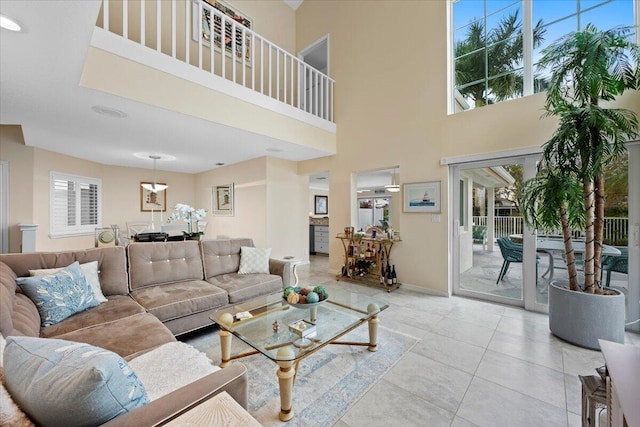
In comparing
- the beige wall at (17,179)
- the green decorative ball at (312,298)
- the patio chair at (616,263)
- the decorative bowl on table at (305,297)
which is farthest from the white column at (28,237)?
the patio chair at (616,263)

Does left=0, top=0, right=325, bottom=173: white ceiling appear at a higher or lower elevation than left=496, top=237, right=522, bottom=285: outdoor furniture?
higher

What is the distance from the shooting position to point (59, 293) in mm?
1972

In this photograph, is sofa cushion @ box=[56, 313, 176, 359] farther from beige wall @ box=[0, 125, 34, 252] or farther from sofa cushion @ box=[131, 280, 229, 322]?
beige wall @ box=[0, 125, 34, 252]

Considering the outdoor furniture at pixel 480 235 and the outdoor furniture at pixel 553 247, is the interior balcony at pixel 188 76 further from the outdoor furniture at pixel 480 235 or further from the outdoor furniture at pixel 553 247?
the outdoor furniture at pixel 553 247

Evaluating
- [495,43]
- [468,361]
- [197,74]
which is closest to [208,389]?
[468,361]

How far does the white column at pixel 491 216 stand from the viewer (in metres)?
3.66

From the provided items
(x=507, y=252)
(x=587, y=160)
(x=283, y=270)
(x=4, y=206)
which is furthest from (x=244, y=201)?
(x=587, y=160)

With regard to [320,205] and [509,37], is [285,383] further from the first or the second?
[320,205]

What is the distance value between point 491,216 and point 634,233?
1.31 metres

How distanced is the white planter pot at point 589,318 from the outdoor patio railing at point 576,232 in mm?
763

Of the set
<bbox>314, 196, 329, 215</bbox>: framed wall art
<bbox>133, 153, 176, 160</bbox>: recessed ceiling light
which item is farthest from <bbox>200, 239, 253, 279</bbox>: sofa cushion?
<bbox>314, 196, 329, 215</bbox>: framed wall art

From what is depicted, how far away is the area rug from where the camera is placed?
1.63m

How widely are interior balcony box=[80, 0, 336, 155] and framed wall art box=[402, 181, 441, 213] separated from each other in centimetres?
172

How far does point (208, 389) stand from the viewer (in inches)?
40.3
